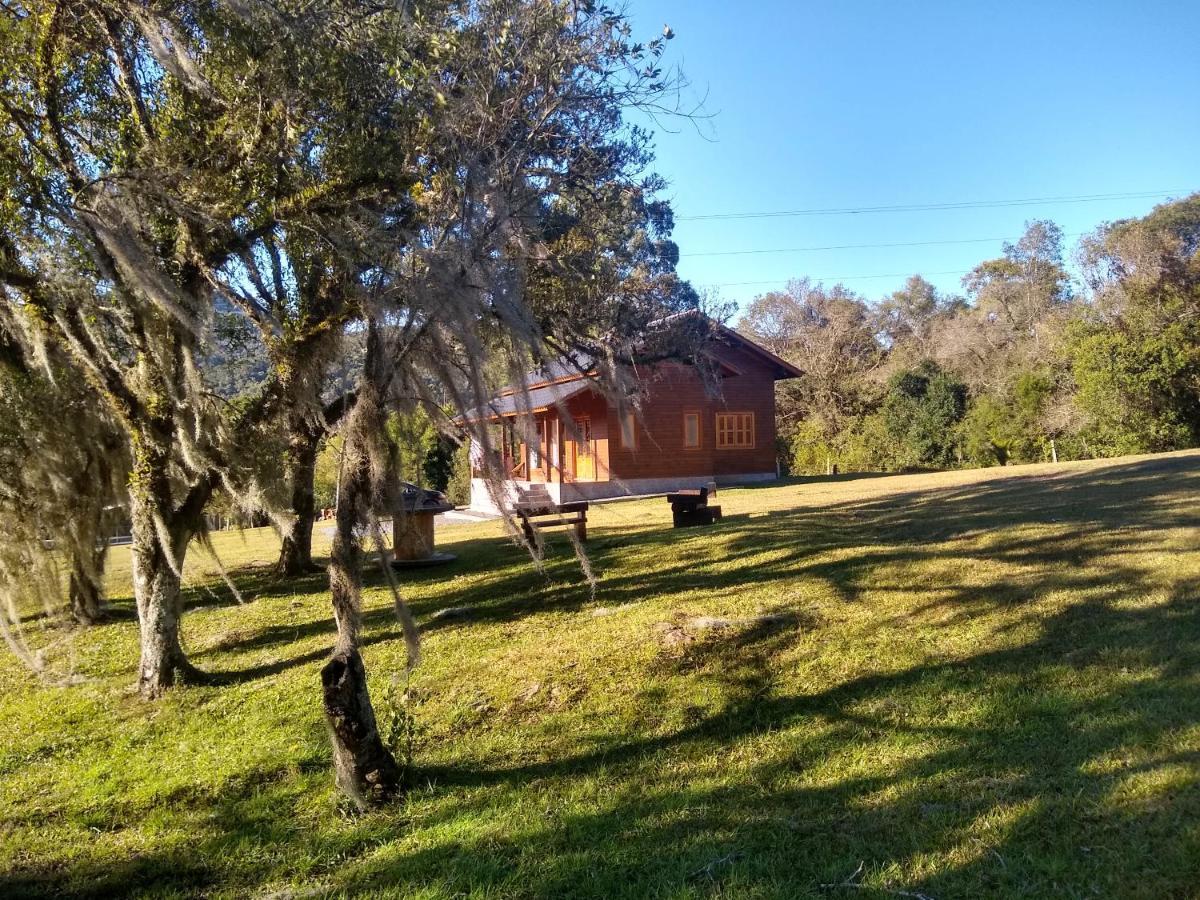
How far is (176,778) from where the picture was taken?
4.87m

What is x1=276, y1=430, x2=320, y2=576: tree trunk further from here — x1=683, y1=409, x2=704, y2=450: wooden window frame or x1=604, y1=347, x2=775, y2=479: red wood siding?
x1=683, y1=409, x2=704, y2=450: wooden window frame

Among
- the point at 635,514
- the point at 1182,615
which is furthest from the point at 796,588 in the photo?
the point at 635,514

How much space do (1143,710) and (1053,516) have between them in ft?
17.8

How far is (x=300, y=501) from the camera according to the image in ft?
32.8

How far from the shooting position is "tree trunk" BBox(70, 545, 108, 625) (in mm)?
7031

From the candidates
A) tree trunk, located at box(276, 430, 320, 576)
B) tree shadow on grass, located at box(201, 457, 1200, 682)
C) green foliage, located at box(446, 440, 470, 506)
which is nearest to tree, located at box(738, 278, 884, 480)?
green foliage, located at box(446, 440, 470, 506)

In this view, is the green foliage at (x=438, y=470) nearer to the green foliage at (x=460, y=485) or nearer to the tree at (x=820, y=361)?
the green foliage at (x=460, y=485)

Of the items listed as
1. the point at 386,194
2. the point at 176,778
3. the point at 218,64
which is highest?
the point at 218,64

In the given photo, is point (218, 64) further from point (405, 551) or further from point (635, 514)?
point (635, 514)

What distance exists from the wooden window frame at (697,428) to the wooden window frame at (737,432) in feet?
3.06

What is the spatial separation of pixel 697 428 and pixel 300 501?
1432 cm

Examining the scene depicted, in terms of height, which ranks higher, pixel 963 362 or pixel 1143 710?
pixel 963 362

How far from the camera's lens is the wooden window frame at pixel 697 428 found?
73.8ft

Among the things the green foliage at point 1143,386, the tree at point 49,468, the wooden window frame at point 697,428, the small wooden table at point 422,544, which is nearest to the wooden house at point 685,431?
the wooden window frame at point 697,428
